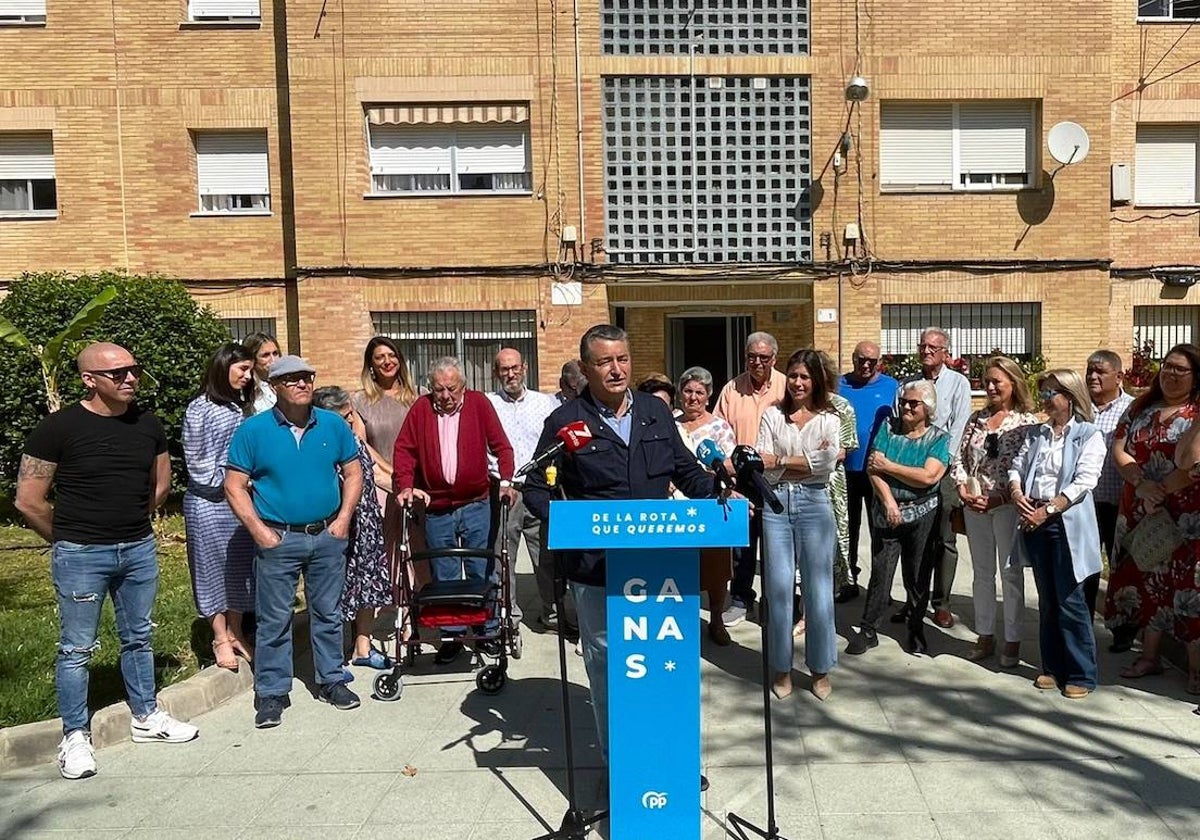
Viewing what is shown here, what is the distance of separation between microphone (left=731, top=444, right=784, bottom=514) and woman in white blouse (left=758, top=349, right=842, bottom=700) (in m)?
1.56

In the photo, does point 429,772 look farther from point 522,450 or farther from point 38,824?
point 522,450

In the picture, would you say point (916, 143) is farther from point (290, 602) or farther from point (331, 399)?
point (290, 602)

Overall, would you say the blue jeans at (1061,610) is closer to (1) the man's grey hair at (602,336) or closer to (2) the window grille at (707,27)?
(1) the man's grey hair at (602,336)

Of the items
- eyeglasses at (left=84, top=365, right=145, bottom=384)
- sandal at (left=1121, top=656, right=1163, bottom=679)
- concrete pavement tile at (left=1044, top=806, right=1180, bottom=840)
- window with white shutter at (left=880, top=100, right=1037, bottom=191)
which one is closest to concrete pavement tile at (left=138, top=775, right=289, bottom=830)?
eyeglasses at (left=84, top=365, right=145, bottom=384)

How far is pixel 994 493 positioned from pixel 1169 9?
1253cm

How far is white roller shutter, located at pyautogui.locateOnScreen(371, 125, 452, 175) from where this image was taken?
13.3 meters

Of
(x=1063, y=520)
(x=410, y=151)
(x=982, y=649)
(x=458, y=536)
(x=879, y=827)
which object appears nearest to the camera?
(x=879, y=827)

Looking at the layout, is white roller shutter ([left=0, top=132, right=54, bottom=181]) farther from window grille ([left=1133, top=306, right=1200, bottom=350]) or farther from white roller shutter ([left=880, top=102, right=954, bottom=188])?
window grille ([left=1133, top=306, right=1200, bottom=350])

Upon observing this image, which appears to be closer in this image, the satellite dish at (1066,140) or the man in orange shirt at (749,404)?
the man in orange shirt at (749,404)

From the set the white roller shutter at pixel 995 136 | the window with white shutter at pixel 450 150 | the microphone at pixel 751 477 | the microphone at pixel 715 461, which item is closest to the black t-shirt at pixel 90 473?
the microphone at pixel 715 461

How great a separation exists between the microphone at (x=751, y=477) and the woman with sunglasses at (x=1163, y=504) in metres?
2.75

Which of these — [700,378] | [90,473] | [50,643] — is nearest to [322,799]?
[90,473]

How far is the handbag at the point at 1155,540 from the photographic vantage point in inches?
206

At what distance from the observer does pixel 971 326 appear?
13602 mm
